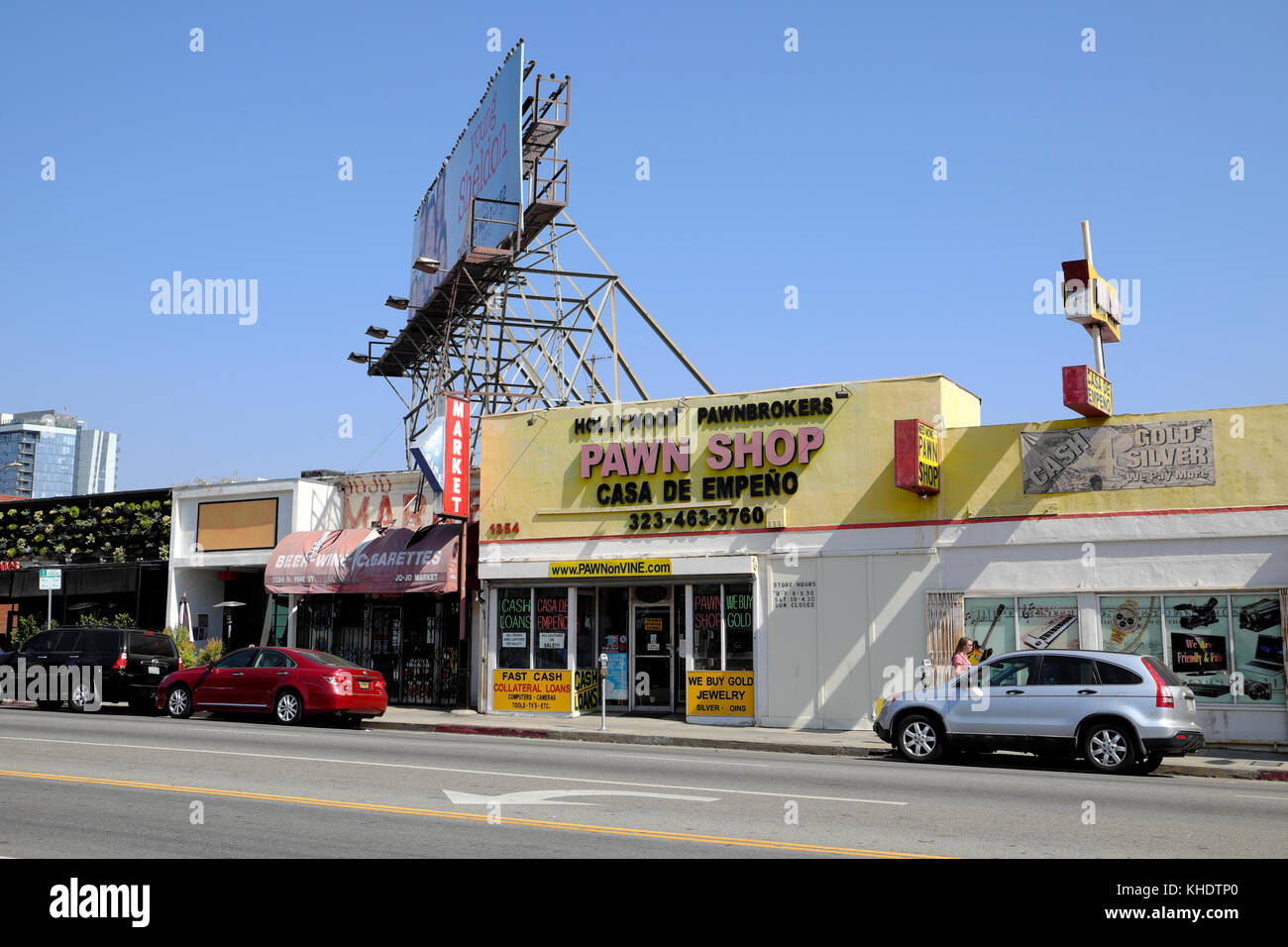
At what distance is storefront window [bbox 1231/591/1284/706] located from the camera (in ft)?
58.2

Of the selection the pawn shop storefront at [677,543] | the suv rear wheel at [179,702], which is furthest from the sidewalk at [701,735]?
the suv rear wheel at [179,702]

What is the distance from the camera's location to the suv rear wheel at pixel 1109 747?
14914 millimetres

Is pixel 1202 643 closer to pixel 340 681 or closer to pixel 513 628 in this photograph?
pixel 513 628

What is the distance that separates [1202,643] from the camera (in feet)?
60.0

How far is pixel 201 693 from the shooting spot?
851 inches

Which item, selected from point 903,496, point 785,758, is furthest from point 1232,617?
point 785,758

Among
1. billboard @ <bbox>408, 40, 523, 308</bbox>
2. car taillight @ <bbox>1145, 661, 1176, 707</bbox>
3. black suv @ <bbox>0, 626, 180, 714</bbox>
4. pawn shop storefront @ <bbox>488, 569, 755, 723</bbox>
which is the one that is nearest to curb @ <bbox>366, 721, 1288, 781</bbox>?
car taillight @ <bbox>1145, 661, 1176, 707</bbox>

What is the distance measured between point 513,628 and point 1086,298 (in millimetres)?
12903

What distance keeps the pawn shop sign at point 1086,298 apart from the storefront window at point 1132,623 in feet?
15.4

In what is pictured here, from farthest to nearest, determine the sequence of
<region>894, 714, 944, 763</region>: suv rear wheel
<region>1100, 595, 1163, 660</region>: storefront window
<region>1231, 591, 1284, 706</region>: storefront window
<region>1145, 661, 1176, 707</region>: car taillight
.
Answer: <region>1100, 595, 1163, 660</region>: storefront window, <region>1231, 591, 1284, 706</region>: storefront window, <region>894, 714, 944, 763</region>: suv rear wheel, <region>1145, 661, 1176, 707</region>: car taillight

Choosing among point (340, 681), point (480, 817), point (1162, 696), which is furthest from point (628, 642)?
point (480, 817)

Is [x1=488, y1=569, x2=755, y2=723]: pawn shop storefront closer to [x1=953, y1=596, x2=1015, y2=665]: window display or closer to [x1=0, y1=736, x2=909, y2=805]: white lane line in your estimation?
[x1=953, y1=596, x2=1015, y2=665]: window display

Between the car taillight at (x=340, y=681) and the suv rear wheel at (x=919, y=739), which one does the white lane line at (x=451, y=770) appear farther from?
the suv rear wheel at (x=919, y=739)

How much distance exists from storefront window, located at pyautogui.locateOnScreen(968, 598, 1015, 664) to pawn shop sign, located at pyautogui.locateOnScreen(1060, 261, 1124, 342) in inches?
196
